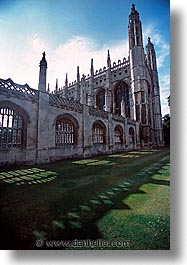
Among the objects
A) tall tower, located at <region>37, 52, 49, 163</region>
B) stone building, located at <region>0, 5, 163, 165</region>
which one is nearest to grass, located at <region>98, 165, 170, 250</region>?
stone building, located at <region>0, 5, 163, 165</region>

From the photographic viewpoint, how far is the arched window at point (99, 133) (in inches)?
424

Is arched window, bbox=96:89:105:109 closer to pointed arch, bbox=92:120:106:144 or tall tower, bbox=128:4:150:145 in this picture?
tall tower, bbox=128:4:150:145

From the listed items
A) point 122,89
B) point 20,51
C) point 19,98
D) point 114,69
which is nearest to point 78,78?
point 114,69

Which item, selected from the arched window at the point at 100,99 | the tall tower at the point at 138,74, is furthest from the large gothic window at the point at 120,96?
the tall tower at the point at 138,74

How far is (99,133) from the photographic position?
440 inches

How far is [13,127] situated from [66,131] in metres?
2.86

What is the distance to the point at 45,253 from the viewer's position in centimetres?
217

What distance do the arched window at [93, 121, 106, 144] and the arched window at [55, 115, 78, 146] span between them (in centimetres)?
223

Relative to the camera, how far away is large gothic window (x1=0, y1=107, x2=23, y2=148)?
5777 millimetres

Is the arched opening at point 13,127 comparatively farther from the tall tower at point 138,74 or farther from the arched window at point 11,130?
the tall tower at point 138,74

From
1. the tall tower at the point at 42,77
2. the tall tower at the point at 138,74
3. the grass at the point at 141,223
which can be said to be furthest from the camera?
the tall tower at the point at 138,74

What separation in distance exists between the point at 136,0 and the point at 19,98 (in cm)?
470

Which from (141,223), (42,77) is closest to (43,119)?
(42,77)

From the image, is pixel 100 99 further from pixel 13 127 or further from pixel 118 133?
pixel 13 127
